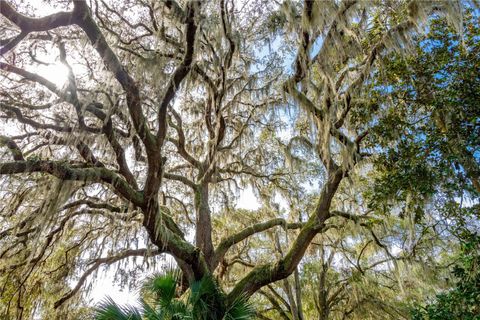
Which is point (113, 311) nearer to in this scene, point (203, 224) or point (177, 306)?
point (177, 306)

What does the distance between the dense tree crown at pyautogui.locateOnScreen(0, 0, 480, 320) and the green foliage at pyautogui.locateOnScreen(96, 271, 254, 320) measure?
1.1 inches

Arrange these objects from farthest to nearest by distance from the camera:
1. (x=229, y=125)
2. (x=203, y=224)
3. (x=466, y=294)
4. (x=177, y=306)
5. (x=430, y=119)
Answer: (x=229, y=125) → (x=203, y=224) → (x=177, y=306) → (x=430, y=119) → (x=466, y=294)

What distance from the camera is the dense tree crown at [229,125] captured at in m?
3.48

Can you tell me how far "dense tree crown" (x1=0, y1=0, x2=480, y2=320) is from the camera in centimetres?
348

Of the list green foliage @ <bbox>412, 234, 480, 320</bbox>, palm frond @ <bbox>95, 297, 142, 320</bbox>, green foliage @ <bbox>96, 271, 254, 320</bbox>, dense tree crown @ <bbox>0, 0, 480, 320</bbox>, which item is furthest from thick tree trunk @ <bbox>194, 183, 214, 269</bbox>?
green foliage @ <bbox>412, 234, 480, 320</bbox>

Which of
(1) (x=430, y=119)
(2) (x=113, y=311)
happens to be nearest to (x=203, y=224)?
(2) (x=113, y=311)

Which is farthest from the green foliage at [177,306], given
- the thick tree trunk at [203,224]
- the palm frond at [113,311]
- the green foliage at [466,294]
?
the green foliage at [466,294]


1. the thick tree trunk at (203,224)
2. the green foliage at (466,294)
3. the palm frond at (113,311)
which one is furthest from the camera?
the thick tree trunk at (203,224)

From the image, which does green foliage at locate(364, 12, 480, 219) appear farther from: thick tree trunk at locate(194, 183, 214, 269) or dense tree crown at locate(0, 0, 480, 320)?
thick tree trunk at locate(194, 183, 214, 269)

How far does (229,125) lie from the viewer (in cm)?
718

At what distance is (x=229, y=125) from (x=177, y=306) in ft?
13.5

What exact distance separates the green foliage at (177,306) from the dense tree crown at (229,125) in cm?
3

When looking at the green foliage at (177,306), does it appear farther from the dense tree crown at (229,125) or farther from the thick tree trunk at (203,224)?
the thick tree trunk at (203,224)

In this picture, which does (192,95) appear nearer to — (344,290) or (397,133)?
(397,133)
